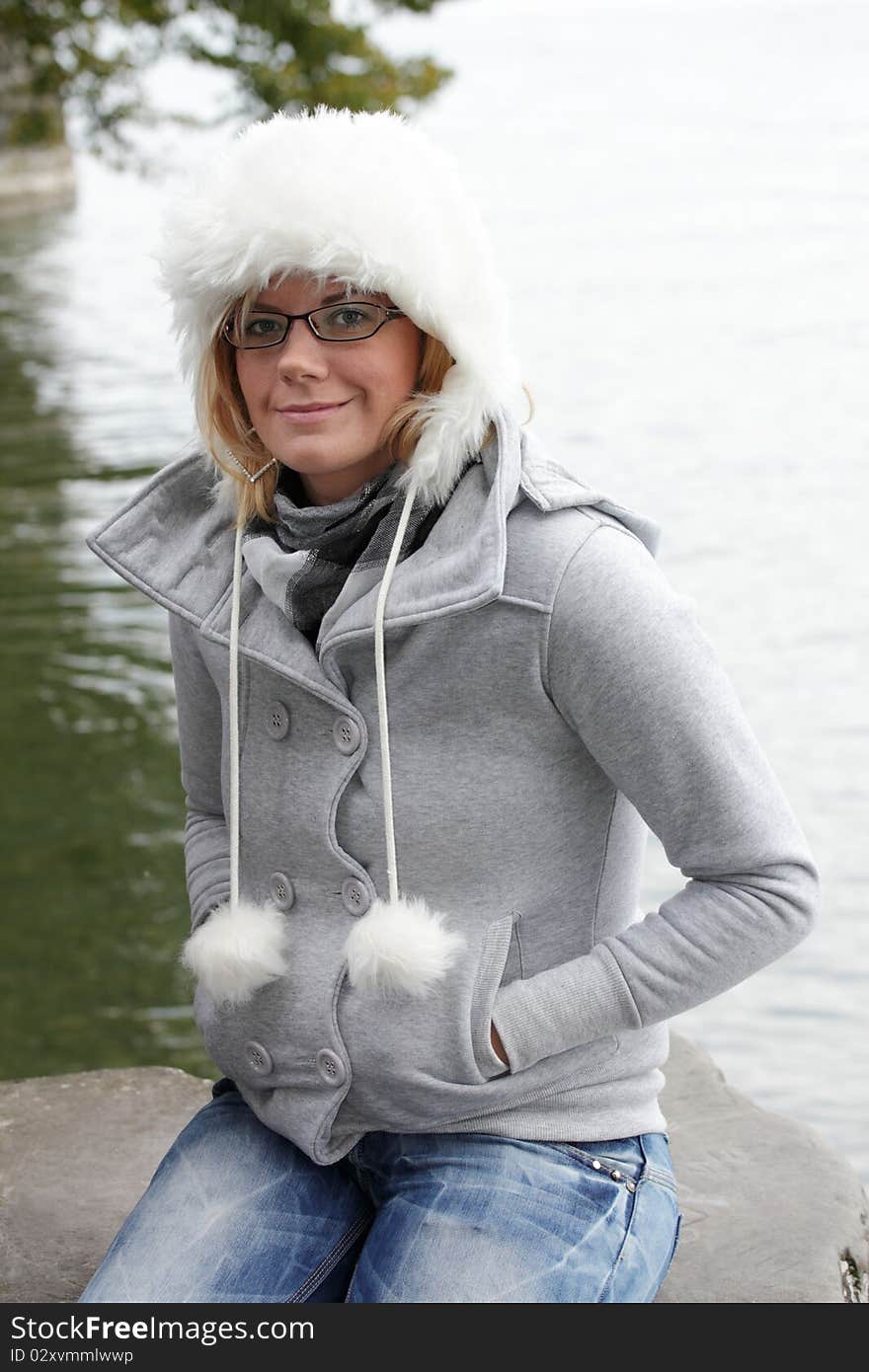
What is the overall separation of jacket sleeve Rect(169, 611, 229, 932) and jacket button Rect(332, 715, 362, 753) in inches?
11.2

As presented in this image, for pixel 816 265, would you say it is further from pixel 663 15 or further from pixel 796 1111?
pixel 663 15

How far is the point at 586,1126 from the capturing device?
1.93 meters

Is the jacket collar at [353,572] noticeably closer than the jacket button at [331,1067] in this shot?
Yes

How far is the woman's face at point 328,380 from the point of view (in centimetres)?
190

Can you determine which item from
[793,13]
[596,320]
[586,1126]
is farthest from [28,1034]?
[793,13]

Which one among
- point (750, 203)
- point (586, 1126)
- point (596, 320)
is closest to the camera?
point (586, 1126)

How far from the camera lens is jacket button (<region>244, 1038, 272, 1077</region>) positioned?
2.00 m

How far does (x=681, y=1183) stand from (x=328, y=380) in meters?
1.37

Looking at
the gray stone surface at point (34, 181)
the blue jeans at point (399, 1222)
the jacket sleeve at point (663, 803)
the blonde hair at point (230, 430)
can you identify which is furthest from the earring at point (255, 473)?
the gray stone surface at point (34, 181)

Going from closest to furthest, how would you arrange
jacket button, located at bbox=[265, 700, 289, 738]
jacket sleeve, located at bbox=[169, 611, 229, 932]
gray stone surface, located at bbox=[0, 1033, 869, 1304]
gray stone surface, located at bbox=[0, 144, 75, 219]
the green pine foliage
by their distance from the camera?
jacket button, located at bbox=[265, 700, 289, 738] < jacket sleeve, located at bbox=[169, 611, 229, 932] < gray stone surface, located at bbox=[0, 1033, 869, 1304] < the green pine foliage < gray stone surface, located at bbox=[0, 144, 75, 219]

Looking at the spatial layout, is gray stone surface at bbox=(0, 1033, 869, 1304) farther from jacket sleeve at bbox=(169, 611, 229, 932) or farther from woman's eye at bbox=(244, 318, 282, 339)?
woman's eye at bbox=(244, 318, 282, 339)

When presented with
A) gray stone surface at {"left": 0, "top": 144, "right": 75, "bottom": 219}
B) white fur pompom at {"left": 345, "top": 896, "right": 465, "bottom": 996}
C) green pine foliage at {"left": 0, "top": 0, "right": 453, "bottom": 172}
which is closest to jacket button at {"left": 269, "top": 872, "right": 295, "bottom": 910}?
white fur pompom at {"left": 345, "top": 896, "right": 465, "bottom": 996}

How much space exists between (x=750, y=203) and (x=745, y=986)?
15037 mm

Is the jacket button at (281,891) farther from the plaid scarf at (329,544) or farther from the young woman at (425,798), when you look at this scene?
the plaid scarf at (329,544)
